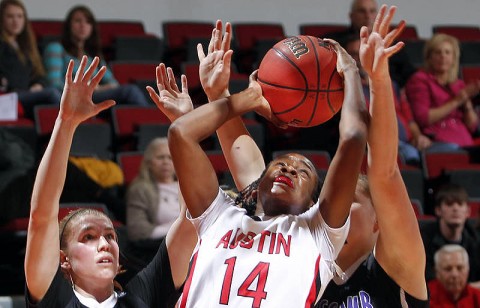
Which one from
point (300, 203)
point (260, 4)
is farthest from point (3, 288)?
point (260, 4)

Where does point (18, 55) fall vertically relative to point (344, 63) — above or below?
below

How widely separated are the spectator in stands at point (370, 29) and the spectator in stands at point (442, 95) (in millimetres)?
467

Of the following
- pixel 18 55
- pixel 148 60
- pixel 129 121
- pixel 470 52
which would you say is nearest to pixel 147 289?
pixel 129 121

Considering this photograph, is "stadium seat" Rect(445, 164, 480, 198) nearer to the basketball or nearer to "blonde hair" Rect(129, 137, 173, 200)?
"blonde hair" Rect(129, 137, 173, 200)

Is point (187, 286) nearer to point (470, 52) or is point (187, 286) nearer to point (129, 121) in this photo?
point (129, 121)

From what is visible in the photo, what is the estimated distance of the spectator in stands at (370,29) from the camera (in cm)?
702

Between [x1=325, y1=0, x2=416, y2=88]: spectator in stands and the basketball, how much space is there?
3467mm

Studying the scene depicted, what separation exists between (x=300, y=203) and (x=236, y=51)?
16.5 feet

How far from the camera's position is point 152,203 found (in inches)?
211

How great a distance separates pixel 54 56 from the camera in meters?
6.85

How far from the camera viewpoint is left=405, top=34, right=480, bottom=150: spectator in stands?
22.6 ft

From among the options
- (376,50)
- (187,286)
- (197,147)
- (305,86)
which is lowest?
(187,286)

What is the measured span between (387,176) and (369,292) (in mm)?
409

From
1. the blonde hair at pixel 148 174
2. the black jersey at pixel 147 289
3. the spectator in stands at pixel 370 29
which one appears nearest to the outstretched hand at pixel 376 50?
the black jersey at pixel 147 289
